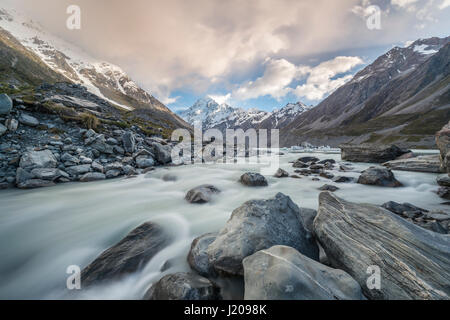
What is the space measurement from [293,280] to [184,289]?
150cm

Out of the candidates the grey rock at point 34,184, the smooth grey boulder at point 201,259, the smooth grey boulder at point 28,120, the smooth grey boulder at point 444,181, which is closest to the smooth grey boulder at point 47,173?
the grey rock at point 34,184

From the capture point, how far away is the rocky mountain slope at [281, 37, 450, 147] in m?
66.1

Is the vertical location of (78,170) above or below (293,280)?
above

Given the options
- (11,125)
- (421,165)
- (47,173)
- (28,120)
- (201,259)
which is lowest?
(201,259)

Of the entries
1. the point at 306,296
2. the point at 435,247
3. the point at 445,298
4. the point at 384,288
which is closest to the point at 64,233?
the point at 306,296

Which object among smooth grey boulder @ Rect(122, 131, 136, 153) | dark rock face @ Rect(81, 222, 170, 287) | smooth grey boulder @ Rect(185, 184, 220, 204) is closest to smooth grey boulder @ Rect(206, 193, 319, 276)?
dark rock face @ Rect(81, 222, 170, 287)

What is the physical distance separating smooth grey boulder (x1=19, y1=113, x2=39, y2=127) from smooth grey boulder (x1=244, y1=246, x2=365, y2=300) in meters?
16.3

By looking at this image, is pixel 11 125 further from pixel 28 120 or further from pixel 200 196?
pixel 200 196

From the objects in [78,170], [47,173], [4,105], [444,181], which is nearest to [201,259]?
[47,173]

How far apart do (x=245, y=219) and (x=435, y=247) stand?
313 cm

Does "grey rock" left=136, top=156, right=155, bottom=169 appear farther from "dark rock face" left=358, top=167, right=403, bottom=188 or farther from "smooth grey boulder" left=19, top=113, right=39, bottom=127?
"dark rock face" left=358, top=167, right=403, bottom=188

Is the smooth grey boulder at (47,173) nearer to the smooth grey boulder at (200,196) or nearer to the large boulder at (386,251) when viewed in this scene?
the smooth grey boulder at (200,196)

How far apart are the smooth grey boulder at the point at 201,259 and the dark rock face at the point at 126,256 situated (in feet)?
3.48

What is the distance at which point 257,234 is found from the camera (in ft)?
10.6
